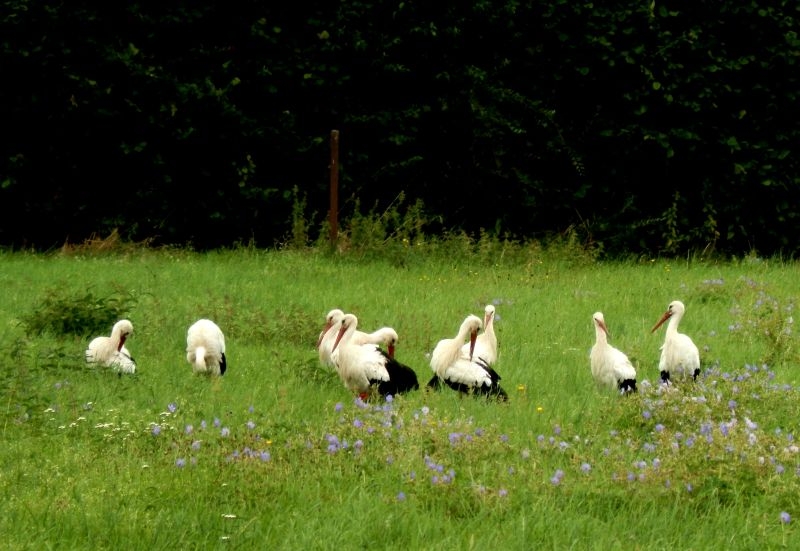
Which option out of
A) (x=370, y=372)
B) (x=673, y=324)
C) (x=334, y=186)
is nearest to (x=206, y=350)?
(x=370, y=372)

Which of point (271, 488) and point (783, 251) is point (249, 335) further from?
point (783, 251)

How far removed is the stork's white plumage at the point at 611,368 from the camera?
877 cm

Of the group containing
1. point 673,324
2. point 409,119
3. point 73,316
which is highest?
point 409,119

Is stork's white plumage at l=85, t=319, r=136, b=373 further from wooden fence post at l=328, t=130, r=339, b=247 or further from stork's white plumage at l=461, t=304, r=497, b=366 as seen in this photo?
wooden fence post at l=328, t=130, r=339, b=247

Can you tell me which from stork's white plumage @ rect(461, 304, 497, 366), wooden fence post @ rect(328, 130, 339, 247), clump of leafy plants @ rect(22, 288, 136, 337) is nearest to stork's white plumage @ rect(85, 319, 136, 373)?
clump of leafy plants @ rect(22, 288, 136, 337)

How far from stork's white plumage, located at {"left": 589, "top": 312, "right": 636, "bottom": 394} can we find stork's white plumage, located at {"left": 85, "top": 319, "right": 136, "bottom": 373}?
3125 mm

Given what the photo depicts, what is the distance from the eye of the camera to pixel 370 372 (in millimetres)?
8727

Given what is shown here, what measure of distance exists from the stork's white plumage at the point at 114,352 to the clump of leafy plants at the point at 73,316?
47.2 inches

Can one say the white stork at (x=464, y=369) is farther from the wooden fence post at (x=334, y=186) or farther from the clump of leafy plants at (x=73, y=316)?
the wooden fence post at (x=334, y=186)

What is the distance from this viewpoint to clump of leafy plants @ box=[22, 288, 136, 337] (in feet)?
33.8

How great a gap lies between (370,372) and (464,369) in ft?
2.03

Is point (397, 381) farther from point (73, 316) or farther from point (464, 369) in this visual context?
point (73, 316)

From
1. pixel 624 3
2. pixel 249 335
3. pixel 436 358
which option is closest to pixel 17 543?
pixel 436 358

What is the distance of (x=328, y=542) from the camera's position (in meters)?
5.66
